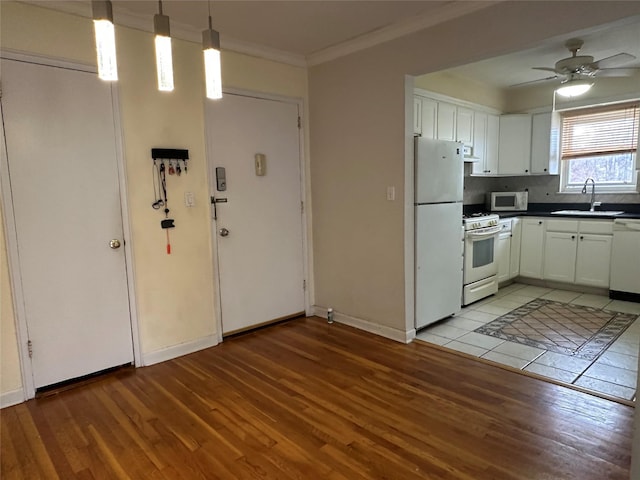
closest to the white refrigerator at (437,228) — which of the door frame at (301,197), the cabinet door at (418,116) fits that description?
the cabinet door at (418,116)

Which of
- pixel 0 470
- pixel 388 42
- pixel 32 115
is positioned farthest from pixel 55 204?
pixel 388 42

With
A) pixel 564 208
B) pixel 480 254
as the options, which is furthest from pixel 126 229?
pixel 564 208

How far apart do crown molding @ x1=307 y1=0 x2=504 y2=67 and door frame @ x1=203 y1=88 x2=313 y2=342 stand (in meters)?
0.48

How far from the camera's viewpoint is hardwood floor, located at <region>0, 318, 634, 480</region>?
1869 mm

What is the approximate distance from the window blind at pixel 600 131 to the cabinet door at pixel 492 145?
2.76ft

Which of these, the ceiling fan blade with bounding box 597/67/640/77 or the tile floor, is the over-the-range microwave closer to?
the tile floor

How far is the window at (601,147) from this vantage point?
183 inches

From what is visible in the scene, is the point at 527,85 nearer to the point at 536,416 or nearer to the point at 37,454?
the point at 536,416

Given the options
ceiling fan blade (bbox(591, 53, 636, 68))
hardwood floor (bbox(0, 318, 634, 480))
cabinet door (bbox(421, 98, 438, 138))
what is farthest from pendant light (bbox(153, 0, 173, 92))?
ceiling fan blade (bbox(591, 53, 636, 68))

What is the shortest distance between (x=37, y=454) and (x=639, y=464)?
2.57m

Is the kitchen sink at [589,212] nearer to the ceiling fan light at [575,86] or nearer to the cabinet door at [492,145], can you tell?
the cabinet door at [492,145]

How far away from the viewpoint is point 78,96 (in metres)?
2.63

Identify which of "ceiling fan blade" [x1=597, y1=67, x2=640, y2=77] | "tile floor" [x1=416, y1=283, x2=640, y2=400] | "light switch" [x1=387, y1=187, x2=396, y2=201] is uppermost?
"ceiling fan blade" [x1=597, y1=67, x2=640, y2=77]

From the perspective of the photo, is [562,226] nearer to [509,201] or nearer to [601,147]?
[509,201]
